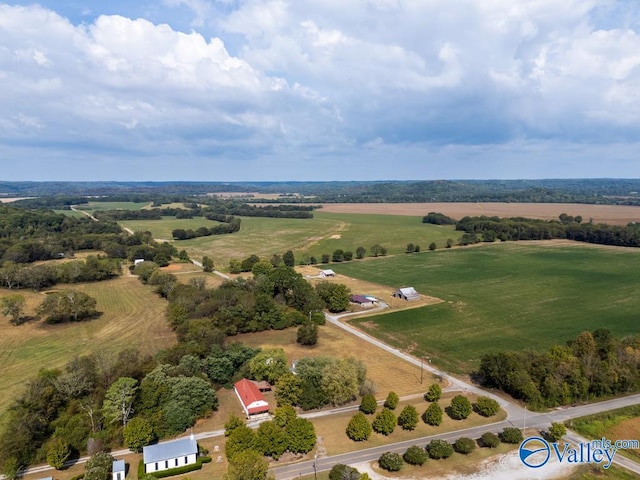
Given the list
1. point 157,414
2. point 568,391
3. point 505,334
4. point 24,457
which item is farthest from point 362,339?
point 24,457

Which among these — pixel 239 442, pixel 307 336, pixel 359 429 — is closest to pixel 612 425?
pixel 359 429

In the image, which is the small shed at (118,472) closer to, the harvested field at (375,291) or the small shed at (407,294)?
the harvested field at (375,291)

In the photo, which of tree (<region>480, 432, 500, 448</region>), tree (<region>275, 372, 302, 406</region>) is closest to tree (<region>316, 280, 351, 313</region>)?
tree (<region>275, 372, 302, 406</region>)

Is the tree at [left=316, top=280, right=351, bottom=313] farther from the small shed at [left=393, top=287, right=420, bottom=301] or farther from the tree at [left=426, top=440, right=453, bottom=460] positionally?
the tree at [left=426, top=440, right=453, bottom=460]

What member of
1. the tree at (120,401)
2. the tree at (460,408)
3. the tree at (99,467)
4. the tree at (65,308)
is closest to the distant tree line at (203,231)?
the tree at (65,308)

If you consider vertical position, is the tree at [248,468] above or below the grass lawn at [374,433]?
above

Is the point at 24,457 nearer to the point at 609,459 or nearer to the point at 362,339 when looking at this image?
the point at 362,339

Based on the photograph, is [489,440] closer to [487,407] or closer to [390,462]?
[487,407]

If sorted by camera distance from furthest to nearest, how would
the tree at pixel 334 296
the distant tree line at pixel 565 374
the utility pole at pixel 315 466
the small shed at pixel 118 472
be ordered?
the tree at pixel 334 296 < the distant tree line at pixel 565 374 < the utility pole at pixel 315 466 < the small shed at pixel 118 472
